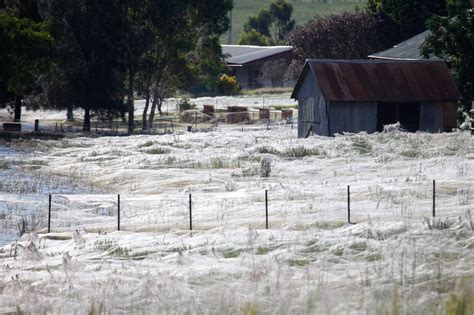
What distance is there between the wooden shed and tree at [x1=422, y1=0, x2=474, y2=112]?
142 centimetres

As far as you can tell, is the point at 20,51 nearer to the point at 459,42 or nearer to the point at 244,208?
the point at 459,42

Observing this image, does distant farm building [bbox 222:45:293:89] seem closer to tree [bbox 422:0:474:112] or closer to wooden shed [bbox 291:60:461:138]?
tree [bbox 422:0:474:112]

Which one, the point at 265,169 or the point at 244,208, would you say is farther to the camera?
the point at 265,169

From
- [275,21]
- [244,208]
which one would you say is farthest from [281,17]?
[244,208]

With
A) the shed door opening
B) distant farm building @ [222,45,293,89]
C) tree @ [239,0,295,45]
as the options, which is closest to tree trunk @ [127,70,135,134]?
the shed door opening

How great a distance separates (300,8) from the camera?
179875 mm

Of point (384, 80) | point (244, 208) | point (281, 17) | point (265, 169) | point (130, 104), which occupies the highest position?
point (281, 17)

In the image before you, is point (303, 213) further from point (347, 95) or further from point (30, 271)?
point (347, 95)

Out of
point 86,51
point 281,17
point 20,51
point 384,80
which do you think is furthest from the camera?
point 281,17

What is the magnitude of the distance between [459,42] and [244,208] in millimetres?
25323

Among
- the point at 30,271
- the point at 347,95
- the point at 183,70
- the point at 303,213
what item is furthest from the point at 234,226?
the point at 183,70

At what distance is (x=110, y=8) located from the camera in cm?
5638

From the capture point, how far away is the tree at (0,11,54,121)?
164 feet

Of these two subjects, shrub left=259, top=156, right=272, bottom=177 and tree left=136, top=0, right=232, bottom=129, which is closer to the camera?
shrub left=259, top=156, right=272, bottom=177
